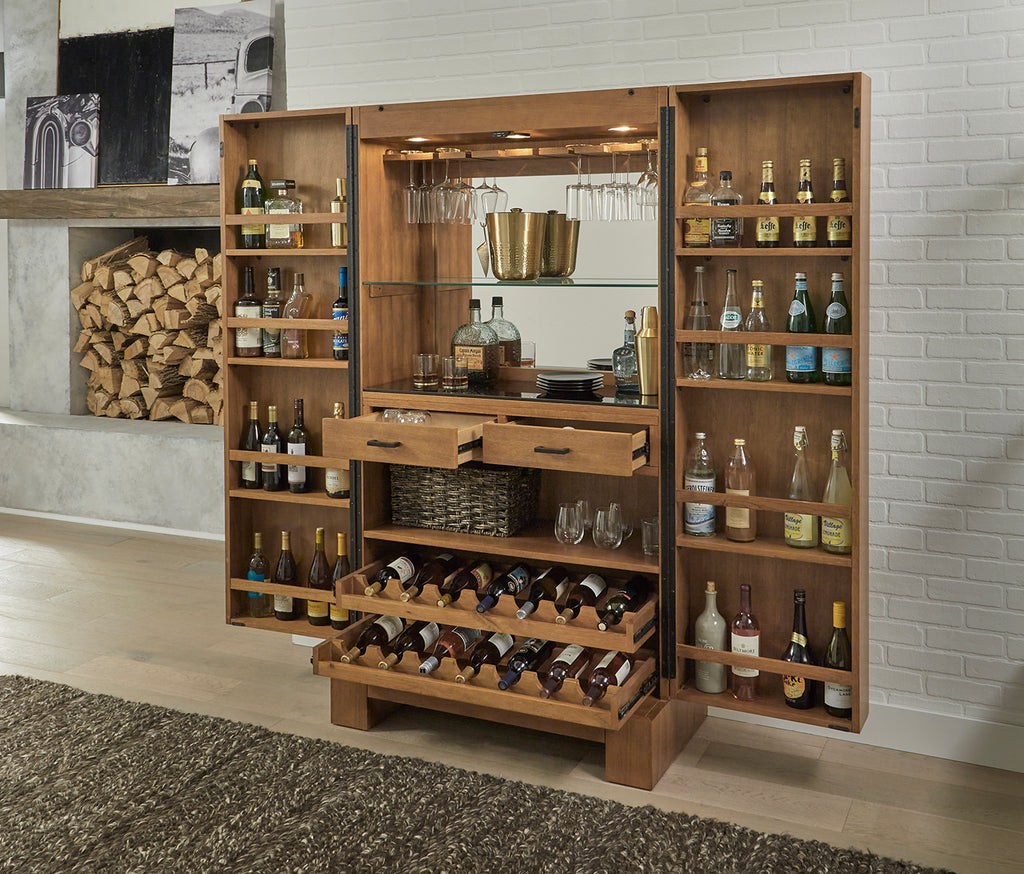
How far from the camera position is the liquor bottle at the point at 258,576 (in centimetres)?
359

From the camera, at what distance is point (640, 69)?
3146 mm

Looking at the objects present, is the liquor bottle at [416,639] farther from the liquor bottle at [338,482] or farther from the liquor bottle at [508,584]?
the liquor bottle at [338,482]

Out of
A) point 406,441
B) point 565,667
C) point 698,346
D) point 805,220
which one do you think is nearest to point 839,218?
point 805,220

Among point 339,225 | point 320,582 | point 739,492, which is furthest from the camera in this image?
point 320,582

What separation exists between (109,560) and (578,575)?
2802 millimetres

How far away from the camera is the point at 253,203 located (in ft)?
11.2

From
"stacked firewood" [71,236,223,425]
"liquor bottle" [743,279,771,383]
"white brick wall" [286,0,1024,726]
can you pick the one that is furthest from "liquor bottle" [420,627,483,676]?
"stacked firewood" [71,236,223,425]

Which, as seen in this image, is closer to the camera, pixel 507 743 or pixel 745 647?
pixel 745 647

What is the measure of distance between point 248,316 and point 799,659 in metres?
2.03

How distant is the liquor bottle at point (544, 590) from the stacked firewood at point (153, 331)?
9.90 feet

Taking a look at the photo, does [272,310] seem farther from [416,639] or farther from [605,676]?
[605,676]

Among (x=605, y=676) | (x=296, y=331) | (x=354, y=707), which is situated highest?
(x=296, y=331)

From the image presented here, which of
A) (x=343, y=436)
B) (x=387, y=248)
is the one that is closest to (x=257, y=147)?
(x=387, y=248)

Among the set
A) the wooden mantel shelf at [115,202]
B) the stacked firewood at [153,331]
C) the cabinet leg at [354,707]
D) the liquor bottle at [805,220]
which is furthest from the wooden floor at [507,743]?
the wooden mantel shelf at [115,202]
